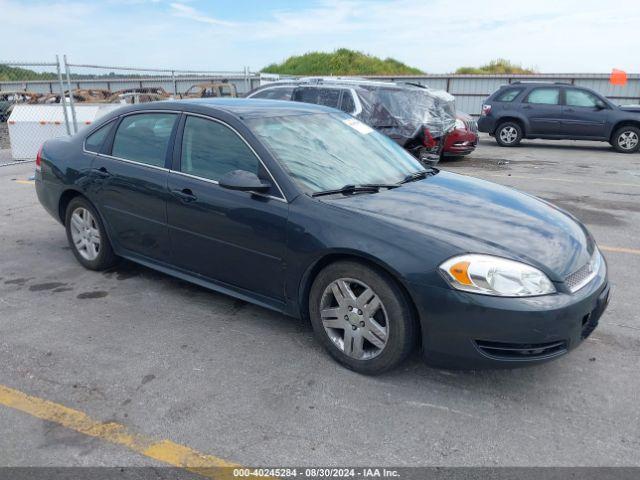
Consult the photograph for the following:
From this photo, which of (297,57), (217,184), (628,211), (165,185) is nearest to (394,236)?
(217,184)

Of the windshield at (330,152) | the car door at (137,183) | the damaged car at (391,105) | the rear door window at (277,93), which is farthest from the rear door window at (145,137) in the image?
the rear door window at (277,93)

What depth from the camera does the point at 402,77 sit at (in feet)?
77.3

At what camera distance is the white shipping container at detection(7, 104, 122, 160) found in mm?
11859

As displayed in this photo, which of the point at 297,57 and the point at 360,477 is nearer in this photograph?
the point at 360,477

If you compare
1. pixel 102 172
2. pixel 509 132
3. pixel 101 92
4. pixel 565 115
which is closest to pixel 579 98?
pixel 565 115

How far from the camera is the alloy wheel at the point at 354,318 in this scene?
3076mm

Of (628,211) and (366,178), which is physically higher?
(366,178)

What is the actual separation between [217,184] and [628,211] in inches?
233

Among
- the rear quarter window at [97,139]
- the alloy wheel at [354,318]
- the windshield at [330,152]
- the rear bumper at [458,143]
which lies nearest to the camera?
the alloy wheel at [354,318]

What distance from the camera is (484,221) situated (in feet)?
10.7

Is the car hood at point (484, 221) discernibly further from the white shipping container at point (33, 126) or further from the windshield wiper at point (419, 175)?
the white shipping container at point (33, 126)

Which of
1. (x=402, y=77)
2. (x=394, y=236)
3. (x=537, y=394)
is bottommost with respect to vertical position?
(x=537, y=394)

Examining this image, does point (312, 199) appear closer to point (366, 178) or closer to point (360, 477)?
point (366, 178)

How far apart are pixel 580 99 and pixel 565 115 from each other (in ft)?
1.76
